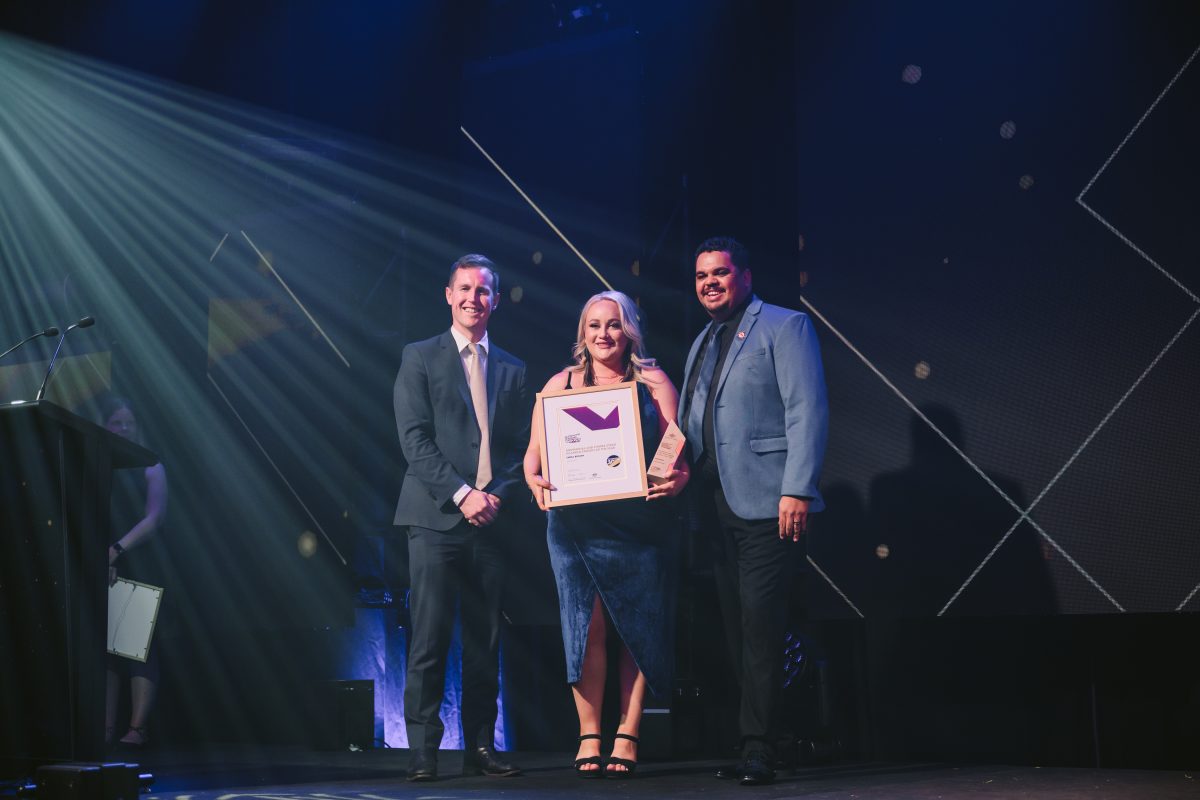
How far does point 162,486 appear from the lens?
551cm

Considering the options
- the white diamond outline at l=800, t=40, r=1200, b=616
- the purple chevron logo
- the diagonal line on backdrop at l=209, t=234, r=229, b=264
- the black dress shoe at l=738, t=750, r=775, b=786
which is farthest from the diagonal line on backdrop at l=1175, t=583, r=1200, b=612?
the diagonal line on backdrop at l=209, t=234, r=229, b=264

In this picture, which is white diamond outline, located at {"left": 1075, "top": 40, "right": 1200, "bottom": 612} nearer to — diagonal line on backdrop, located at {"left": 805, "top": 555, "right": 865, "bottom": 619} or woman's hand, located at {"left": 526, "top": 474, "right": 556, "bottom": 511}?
diagonal line on backdrop, located at {"left": 805, "top": 555, "right": 865, "bottom": 619}

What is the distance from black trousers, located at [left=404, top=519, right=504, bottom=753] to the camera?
393 cm

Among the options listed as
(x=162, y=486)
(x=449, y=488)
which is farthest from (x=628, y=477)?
(x=162, y=486)

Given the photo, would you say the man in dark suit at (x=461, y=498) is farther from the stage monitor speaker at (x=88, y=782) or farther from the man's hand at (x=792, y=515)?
the stage monitor speaker at (x=88, y=782)

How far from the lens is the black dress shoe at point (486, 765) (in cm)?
385

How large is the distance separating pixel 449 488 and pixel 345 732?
5.89 feet

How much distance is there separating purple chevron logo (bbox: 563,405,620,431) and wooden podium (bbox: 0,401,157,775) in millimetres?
1392

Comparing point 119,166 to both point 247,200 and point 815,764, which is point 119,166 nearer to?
point 247,200

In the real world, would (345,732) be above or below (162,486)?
below

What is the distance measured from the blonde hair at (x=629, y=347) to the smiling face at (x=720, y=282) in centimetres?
25

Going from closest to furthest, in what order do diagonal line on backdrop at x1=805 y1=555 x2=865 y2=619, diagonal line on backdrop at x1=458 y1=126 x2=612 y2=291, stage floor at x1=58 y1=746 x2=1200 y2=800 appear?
stage floor at x1=58 y1=746 x2=1200 y2=800 < diagonal line on backdrop at x1=805 y1=555 x2=865 y2=619 < diagonal line on backdrop at x1=458 y1=126 x2=612 y2=291

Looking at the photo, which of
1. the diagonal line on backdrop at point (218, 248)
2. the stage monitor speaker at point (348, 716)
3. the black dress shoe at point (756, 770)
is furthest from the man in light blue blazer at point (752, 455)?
the diagonal line on backdrop at point (218, 248)

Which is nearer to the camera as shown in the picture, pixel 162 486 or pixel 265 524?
pixel 162 486
